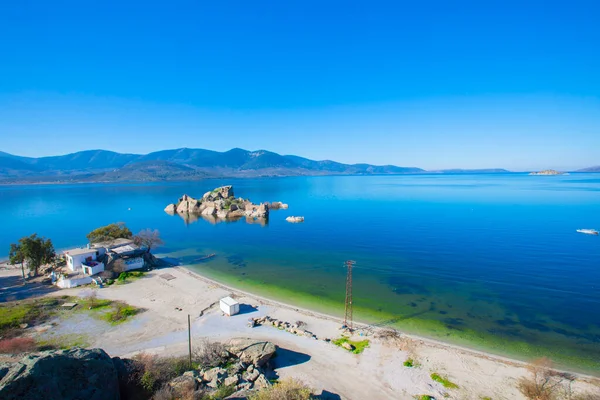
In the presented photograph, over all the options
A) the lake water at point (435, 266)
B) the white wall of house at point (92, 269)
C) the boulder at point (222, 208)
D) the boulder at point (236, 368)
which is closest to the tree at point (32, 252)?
the white wall of house at point (92, 269)

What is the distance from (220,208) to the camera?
109938 mm

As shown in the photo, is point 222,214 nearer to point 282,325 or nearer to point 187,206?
point 187,206

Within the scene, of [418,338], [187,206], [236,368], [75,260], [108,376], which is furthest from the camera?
[187,206]

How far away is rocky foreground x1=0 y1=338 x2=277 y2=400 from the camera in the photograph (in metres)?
12.6

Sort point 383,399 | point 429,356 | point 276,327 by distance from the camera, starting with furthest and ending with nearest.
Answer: point 276,327, point 429,356, point 383,399

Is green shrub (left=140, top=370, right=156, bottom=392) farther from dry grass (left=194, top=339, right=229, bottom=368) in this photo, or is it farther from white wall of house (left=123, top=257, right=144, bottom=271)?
white wall of house (left=123, top=257, right=144, bottom=271)

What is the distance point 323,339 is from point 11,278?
44851 millimetres

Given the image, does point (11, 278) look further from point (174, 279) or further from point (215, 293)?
point (215, 293)

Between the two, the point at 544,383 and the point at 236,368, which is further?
the point at 236,368

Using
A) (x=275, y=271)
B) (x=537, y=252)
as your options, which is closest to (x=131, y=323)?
(x=275, y=271)

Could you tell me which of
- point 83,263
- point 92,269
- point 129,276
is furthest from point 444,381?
point 83,263

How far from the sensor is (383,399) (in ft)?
60.5

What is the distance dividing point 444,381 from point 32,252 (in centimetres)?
5080


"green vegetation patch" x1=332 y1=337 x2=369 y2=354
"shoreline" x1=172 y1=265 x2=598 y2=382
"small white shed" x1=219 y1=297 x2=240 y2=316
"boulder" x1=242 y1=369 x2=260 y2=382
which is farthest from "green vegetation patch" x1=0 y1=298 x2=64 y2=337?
"green vegetation patch" x1=332 y1=337 x2=369 y2=354
